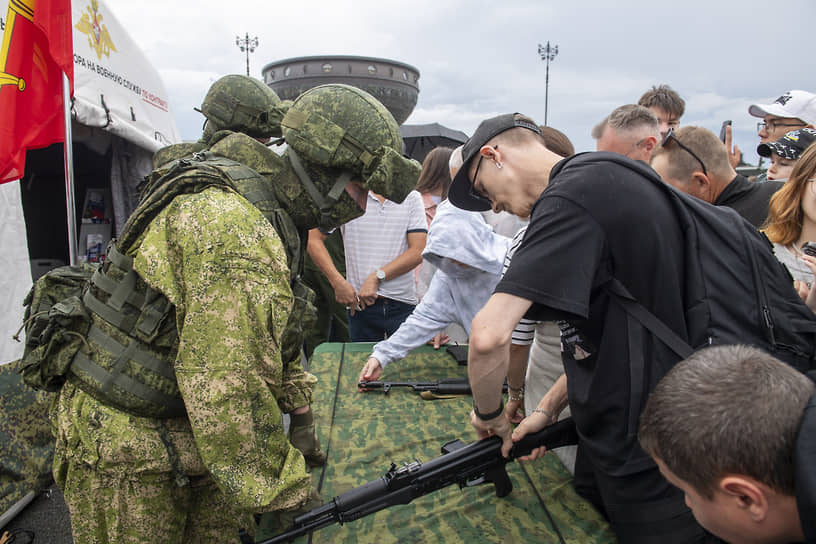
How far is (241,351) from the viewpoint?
1.19 meters

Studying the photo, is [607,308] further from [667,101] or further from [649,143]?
[667,101]

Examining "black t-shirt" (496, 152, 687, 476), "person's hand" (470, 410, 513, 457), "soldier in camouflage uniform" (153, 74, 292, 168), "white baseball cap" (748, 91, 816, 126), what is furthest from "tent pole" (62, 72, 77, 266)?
"white baseball cap" (748, 91, 816, 126)

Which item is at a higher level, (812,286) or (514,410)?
(812,286)

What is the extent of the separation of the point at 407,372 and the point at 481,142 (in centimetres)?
179

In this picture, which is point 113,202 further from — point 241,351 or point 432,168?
point 241,351

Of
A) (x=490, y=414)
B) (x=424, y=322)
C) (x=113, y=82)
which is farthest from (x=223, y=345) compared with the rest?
(x=113, y=82)

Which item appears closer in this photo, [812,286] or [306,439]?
[812,286]

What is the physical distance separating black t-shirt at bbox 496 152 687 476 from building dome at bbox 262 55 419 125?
22.8ft

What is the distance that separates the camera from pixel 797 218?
78.9 inches

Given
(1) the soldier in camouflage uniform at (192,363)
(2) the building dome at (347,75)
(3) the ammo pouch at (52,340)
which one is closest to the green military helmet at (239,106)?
(1) the soldier in camouflage uniform at (192,363)

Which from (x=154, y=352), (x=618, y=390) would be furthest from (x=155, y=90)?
(x=618, y=390)

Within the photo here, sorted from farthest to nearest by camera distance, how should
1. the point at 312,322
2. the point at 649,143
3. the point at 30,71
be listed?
the point at 30,71
the point at 649,143
the point at 312,322

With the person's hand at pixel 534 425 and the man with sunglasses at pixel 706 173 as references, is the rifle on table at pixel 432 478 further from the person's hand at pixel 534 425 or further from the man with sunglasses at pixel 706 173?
the man with sunglasses at pixel 706 173

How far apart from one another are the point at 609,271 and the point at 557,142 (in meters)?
1.48
